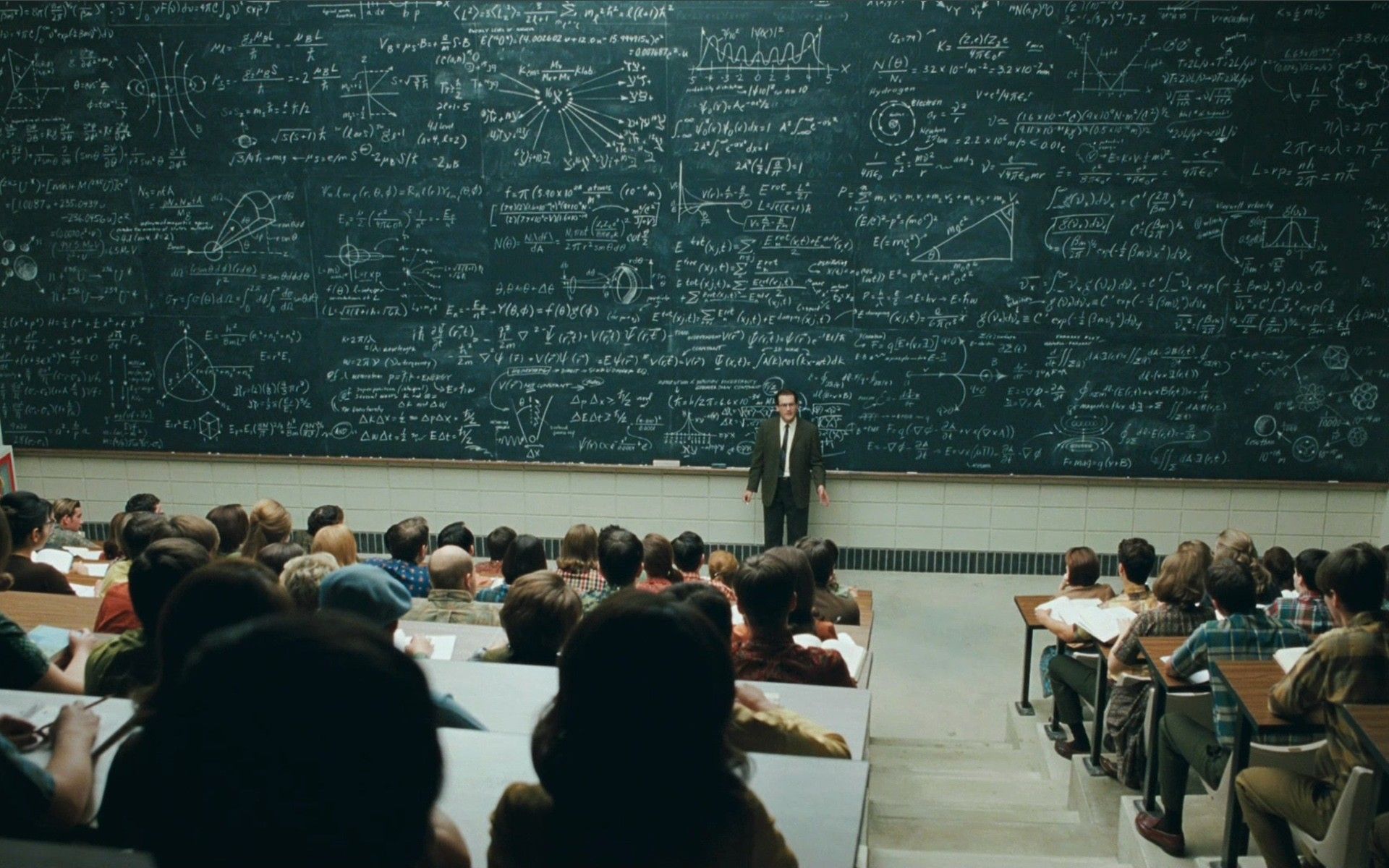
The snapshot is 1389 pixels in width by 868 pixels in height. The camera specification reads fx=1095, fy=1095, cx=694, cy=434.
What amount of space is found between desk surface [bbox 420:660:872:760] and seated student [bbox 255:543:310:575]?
187 centimetres

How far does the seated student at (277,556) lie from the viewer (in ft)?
15.1

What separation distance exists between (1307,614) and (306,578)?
13.1ft

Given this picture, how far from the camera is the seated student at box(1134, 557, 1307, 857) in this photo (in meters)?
3.95

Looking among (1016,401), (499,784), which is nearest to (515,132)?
(1016,401)

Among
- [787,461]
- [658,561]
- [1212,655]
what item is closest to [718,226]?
[787,461]

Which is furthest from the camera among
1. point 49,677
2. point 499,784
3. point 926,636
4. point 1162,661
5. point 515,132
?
point 515,132

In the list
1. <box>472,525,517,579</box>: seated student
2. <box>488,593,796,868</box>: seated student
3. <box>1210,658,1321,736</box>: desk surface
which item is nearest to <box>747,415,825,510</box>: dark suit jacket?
<box>472,525,517,579</box>: seated student

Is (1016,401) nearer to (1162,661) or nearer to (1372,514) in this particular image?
(1372,514)

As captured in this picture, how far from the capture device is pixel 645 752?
1.55m

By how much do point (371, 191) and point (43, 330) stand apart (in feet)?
9.07

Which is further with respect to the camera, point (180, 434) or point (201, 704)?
point (180, 434)

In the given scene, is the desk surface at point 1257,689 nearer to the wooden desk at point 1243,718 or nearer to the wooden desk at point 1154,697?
the wooden desk at point 1243,718

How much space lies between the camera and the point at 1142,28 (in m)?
7.11

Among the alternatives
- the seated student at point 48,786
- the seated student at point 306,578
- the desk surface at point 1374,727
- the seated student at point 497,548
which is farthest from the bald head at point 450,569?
the desk surface at point 1374,727
